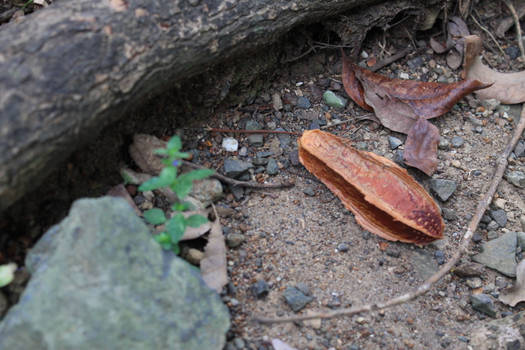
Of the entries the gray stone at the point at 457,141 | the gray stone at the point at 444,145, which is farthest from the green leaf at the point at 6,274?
the gray stone at the point at 457,141

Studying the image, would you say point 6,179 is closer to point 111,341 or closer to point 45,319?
point 45,319

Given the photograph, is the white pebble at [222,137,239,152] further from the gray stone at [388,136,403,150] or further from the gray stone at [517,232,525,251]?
the gray stone at [517,232,525,251]

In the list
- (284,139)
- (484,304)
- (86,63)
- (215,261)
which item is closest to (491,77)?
(284,139)

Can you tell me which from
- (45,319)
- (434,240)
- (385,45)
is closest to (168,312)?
(45,319)

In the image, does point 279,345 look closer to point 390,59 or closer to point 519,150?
point 519,150

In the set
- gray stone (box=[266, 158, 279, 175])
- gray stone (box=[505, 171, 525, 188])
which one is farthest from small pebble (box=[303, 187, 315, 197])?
gray stone (box=[505, 171, 525, 188])

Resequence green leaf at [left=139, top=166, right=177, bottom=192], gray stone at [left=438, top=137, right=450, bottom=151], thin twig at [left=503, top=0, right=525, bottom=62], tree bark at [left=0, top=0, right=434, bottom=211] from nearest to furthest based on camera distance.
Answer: tree bark at [left=0, top=0, right=434, bottom=211]
green leaf at [left=139, top=166, right=177, bottom=192]
gray stone at [left=438, top=137, right=450, bottom=151]
thin twig at [left=503, top=0, right=525, bottom=62]
